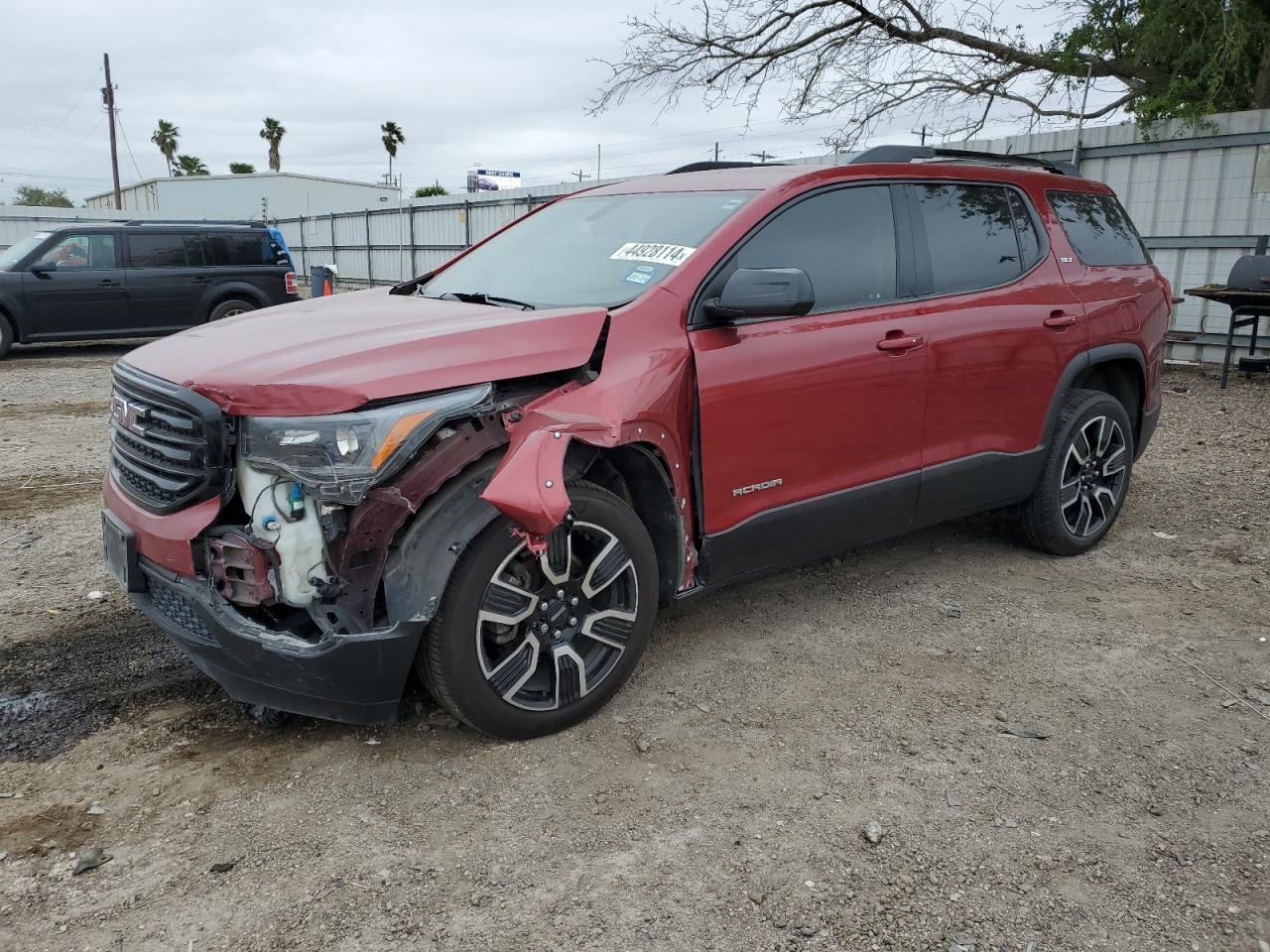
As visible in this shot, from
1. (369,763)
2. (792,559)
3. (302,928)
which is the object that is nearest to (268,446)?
(369,763)

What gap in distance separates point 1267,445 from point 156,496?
768 centimetres

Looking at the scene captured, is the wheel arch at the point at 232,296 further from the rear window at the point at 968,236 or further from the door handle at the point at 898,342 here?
the door handle at the point at 898,342

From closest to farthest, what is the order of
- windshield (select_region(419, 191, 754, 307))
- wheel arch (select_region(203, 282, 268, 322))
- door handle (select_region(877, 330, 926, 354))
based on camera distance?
1. windshield (select_region(419, 191, 754, 307))
2. door handle (select_region(877, 330, 926, 354))
3. wheel arch (select_region(203, 282, 268, 322))

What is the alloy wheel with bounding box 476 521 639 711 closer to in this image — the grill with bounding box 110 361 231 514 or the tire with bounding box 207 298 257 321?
the grill with bounding box 110 361 231 514

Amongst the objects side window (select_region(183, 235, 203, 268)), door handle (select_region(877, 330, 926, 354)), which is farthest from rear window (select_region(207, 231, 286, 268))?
door handle (select_region(877, 330, 926, 354))

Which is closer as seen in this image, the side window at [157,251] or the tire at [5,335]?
the tire at [5,335]

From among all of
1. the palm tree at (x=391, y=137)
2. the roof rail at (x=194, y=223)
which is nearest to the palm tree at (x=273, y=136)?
the palm tree at (x=391, y=137)

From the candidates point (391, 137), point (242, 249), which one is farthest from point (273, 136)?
point (242, 249)

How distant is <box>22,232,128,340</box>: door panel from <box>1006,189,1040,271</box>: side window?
1215 centimetres

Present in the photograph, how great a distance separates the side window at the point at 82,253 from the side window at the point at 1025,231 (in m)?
12.3

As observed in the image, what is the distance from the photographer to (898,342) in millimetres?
3826

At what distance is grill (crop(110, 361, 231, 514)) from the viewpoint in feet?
9.02

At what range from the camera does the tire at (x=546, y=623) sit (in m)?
2.81

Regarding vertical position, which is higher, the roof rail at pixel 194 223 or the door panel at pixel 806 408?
the roof rail at pixel 194 223
